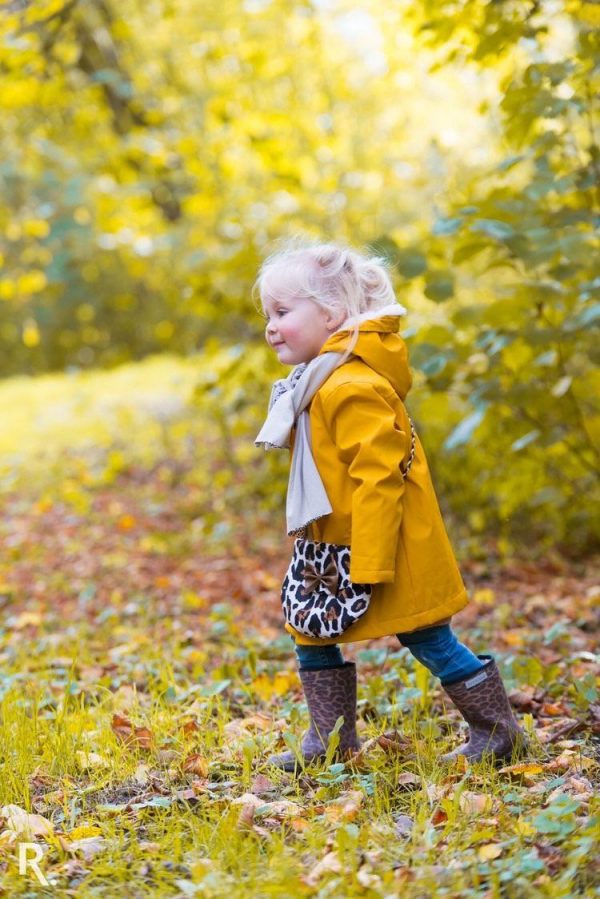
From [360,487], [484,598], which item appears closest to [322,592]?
[360,487]

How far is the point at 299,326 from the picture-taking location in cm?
273

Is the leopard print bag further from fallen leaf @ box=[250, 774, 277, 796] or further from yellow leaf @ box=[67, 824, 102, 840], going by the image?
yellow leaf @ box=[67, 824, 102, 840]

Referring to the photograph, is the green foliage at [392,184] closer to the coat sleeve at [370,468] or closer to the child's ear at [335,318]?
the child's ear at [335,318]

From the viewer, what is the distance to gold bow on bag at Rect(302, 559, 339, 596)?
8.59 ft

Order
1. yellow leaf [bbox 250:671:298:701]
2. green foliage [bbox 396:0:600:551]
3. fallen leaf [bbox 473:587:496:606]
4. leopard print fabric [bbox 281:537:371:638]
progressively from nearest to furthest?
leopard print fabric [bbox 281:537:371:638] < yellow leaf [bbox 250:671:298:701] < green foliage [bbox 396:0:600:551] < fallen leaf [bbox 473:587:496:606]

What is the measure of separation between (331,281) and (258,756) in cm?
140

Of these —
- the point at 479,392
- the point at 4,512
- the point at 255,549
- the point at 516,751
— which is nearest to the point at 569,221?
the point at 479,392

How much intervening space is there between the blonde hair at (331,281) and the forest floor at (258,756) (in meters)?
1.26

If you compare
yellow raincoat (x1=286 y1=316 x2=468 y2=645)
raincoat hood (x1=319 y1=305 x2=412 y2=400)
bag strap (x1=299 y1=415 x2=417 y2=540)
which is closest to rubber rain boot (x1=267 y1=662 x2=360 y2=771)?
yellow raincoat (x1=286 y1=316 x2=468 y2=645)

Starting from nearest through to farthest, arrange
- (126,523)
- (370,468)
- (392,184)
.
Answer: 1. (370,468)
2. (126,523)
3. (392,184)

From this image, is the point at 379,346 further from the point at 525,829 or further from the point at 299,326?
the point at 525,829

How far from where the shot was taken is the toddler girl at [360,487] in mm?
2529

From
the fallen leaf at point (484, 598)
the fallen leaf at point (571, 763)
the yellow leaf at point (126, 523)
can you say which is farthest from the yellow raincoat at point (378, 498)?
the yellow leaf at point (126, 523)

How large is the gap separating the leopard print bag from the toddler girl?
0.03m
